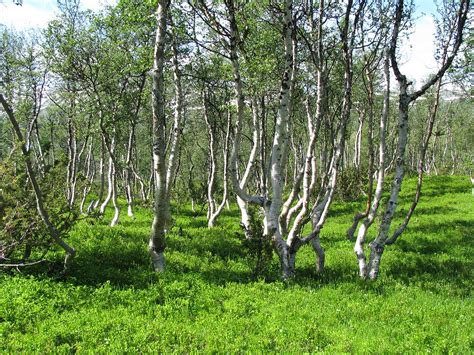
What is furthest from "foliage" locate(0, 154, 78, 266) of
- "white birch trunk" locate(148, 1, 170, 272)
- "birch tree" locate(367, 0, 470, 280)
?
"birch tree" locate(367, 0, 470, 280)

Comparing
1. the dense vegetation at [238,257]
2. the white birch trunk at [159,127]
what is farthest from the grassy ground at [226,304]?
the white birch trunk at [159,127]

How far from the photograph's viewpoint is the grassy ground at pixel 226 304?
6.64 metres

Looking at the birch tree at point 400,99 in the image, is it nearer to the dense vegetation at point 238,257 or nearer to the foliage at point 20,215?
the dense vegetation at point 238,257

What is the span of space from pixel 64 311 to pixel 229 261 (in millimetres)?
5483

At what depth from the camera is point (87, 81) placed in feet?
59.9

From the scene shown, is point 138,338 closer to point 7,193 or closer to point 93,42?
point 7,193

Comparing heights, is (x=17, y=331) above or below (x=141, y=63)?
below

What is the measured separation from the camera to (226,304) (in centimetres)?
838

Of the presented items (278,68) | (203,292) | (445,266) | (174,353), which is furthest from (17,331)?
(278,68)

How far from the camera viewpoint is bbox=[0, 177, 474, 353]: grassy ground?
21.8ft

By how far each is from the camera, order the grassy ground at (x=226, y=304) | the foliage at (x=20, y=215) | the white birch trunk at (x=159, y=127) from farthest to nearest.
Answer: the white birch trunk at (x=159, y=127), the foliage at (x=20, y=215), the grassy ground at (x=226, y=304)

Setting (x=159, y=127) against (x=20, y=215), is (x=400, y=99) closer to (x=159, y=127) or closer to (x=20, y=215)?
(x=159, y=127)

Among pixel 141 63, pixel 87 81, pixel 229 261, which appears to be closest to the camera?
pixel 229 261

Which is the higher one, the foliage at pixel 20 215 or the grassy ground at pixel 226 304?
the foliage at pixel 20 215
